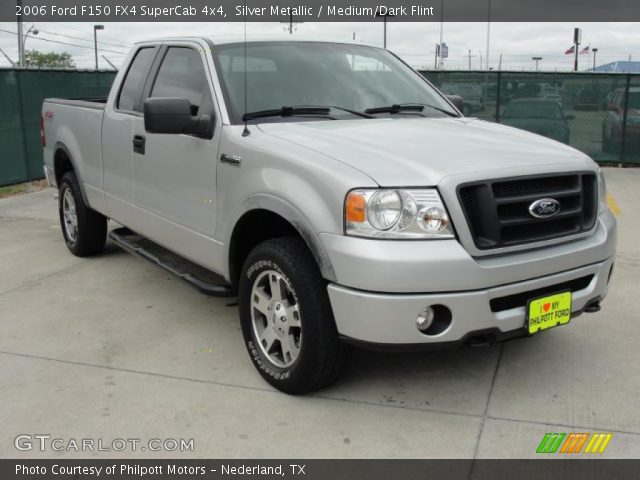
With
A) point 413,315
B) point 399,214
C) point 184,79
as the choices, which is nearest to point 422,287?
point 413,315

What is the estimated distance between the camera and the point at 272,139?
12.3ft

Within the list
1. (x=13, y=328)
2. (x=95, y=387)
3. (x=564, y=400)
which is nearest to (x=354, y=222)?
(x=564, y=400)

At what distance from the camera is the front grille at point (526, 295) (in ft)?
10.8

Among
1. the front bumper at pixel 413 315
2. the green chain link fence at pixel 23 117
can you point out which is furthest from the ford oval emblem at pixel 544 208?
the green chain link fence at pixel 23 117

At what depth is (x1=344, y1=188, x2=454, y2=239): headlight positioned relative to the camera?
10.3 feet

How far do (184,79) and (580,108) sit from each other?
34.3 ft

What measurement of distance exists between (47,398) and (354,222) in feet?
6.48

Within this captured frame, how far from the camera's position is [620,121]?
13.0 metres

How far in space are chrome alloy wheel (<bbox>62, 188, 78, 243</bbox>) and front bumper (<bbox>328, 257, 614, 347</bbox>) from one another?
13.6 ft

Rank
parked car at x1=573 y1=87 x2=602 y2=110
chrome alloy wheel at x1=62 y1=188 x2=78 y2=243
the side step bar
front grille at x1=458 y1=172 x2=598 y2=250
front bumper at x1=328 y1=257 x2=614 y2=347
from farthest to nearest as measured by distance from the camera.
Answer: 1. parked car at x1=573 y1=87 x2=602 y2=110
2. chrome alloy wheel at x1=62 y1=188 x2=78 y2=243
3. the side step bar
4. front grille at x1=458 y1=172 x2=598 y2=250
5. front bumper at x1=328 y1=257 x2=614 y2=347

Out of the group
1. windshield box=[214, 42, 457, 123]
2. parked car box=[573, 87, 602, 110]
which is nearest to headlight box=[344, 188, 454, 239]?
windshield box=[214, 42, 457, 123]

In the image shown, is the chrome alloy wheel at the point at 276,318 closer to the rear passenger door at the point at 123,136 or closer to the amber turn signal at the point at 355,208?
the amber turn signal at the point at 355,208
